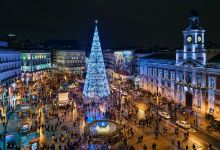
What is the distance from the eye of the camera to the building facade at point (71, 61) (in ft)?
342

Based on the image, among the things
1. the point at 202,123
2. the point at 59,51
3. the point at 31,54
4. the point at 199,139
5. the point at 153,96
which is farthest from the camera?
the point at 59,51

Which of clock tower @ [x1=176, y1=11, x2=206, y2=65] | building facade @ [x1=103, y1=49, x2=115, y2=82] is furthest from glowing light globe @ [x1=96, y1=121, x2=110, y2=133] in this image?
building facade @ [x1=103, y1=49, x2=115, y2=82]

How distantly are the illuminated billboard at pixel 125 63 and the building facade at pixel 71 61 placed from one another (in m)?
22.5

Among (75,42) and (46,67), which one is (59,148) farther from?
(75,42)

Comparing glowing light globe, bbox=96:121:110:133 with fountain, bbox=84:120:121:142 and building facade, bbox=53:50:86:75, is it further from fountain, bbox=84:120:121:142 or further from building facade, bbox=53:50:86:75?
building facade, bbox=53:50:86:75

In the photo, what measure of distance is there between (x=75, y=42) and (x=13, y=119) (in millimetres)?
126573

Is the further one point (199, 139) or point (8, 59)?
point (8, 59)

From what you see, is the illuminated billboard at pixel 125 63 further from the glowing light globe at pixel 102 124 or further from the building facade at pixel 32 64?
the glowing light globe at pixel 102 124

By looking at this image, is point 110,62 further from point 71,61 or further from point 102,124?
point 102,124

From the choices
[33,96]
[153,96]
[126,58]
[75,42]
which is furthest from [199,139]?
[75,42]

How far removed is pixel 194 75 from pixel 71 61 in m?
72.7

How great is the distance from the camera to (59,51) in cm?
10806

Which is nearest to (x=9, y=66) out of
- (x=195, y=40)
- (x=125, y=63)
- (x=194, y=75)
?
(x=125, y=63)

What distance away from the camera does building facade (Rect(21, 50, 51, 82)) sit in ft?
250
